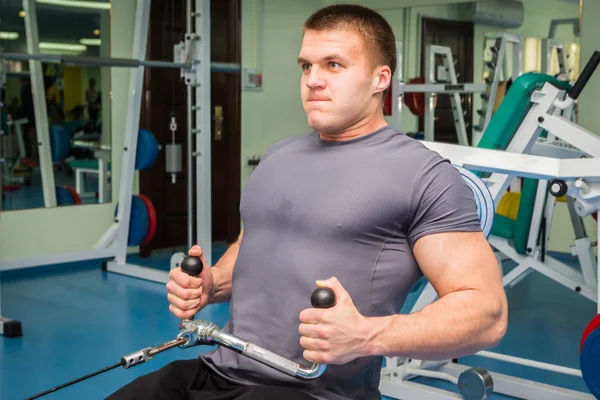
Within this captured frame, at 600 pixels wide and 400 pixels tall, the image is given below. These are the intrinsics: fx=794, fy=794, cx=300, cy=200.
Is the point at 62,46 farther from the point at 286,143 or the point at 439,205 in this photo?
the point at 439,205

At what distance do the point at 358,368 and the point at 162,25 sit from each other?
4.94 metres

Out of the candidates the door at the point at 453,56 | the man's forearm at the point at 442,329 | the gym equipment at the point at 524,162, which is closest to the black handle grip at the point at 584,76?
the gym equipment at the point at 524,162

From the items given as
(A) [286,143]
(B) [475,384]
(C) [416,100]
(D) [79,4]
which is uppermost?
(D) [79,4]

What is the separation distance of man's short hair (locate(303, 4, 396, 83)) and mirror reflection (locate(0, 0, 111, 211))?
3.90m

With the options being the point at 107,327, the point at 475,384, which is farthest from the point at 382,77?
the point at 107,327

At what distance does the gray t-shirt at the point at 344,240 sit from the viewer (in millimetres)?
1430

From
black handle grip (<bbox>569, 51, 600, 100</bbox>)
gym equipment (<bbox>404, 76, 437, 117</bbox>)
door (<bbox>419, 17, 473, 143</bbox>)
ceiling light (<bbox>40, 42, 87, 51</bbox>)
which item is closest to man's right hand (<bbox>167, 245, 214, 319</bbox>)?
black handle grip (<bbox>569, 51, 600, 100</bbox>)

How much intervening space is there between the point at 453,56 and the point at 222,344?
5500mm

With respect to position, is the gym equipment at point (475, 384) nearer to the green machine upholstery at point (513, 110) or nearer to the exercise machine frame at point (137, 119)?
the green machine upholstery at point (513, 110)

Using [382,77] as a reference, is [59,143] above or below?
below

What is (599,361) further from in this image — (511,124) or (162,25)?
(162,25)

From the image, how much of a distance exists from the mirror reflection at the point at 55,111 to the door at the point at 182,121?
16.0 inches

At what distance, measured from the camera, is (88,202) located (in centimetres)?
564

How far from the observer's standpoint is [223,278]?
5.54ft
